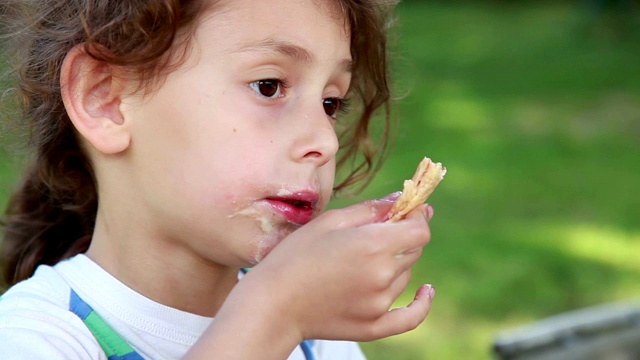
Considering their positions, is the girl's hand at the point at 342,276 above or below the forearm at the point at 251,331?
above

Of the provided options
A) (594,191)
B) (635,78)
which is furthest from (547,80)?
(594,191)

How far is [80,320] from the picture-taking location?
194 cm

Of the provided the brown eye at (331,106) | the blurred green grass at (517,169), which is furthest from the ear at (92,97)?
the blurred green grass at (517,169)

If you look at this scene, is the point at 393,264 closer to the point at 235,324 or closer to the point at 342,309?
the point at 342,309

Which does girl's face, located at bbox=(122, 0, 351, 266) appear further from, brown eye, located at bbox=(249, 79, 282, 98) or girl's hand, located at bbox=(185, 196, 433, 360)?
girl's hand, located at bbox=(185, 196, 433, 360)

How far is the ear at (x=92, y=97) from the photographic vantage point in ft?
6.63

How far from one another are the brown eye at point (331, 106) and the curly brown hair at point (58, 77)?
156 millimetres

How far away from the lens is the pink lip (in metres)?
1.88

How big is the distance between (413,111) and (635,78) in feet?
7.84

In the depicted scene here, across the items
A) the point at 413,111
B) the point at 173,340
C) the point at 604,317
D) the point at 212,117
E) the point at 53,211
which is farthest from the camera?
the point at 413,111

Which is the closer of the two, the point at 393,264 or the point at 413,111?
the point at 393,264

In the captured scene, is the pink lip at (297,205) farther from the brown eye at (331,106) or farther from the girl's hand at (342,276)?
the brown eye at (331,106)

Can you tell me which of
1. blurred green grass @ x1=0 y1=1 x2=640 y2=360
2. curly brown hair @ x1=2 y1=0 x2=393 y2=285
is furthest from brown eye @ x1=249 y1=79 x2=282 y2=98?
blurred green grass @ x1=0 y1=1 x2=640 y2=360

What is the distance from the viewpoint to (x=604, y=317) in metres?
3.53
